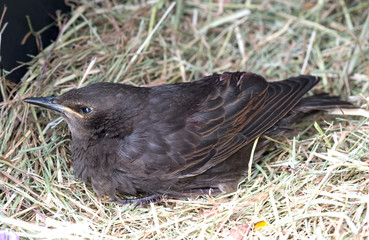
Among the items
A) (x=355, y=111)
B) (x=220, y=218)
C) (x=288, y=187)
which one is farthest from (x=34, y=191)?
(x=355, y=111)

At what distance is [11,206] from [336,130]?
306 cm

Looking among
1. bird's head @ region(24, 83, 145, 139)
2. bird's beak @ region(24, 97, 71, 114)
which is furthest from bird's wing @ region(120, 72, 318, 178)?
bird's beak @ region(24, 97, 71, 114)

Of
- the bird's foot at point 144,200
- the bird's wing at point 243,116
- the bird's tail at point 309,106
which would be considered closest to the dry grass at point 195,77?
the bird's foot at point 144,200

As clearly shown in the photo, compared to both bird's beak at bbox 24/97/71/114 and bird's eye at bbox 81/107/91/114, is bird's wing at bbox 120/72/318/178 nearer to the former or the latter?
bird's eye at bbox 81/107/91/114

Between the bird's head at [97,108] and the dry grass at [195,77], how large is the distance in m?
0.38

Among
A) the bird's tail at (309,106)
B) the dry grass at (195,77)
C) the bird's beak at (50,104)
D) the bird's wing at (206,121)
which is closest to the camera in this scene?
the dry grass at (195,77)

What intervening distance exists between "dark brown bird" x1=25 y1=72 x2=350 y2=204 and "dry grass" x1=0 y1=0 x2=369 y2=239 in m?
0.19

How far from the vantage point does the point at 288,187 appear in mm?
3980

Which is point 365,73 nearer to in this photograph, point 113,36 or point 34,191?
point 113,36

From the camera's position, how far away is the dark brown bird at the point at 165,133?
12.8 feet

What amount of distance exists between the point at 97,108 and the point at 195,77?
5.62ft

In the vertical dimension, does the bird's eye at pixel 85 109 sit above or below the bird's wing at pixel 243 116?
above

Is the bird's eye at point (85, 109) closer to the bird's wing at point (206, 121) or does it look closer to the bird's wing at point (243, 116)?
the bird's wing at point (206, 121)

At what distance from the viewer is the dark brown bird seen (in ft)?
12.8
